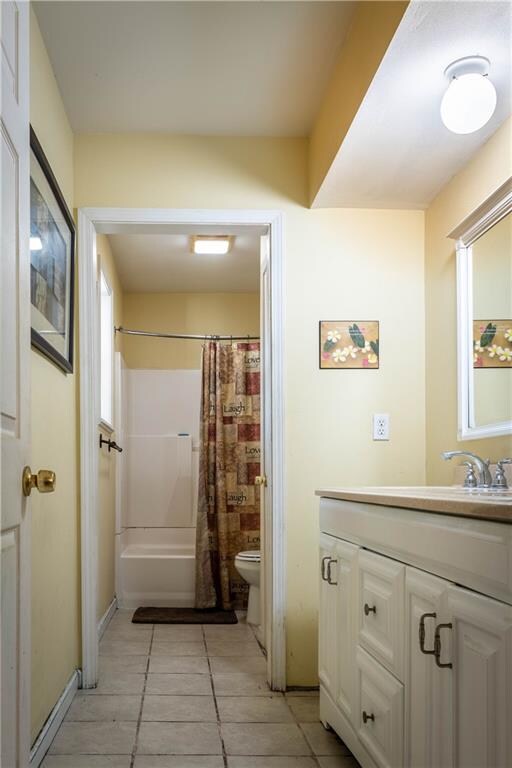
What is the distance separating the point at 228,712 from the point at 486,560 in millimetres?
1938

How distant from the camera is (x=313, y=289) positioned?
11.3ft

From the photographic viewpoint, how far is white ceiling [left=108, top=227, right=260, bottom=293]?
493 cm

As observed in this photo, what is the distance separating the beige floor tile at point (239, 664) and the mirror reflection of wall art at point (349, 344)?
142cm

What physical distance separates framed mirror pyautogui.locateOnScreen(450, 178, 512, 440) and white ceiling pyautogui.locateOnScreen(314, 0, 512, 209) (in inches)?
10.1

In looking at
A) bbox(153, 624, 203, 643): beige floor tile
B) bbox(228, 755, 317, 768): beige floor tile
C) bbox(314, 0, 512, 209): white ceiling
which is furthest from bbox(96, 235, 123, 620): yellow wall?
bbox(228, 755, 317, 768): beige floor tile

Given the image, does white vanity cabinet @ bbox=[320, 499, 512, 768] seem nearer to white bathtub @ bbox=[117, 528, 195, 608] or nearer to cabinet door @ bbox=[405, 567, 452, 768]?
cabinet door @ bbox=[405, 567, 452, 768]

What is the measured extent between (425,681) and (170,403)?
4680 mm

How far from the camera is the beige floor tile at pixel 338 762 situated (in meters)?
2.51

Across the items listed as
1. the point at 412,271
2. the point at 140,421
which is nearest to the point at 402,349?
the point at 412,271

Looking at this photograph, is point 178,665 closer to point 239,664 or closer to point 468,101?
point 239,664

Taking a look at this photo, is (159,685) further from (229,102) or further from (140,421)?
(140,421)

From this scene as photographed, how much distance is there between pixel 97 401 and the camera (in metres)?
3.48

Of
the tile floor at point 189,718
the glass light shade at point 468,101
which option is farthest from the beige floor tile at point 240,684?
the glass light shade at point 468,101

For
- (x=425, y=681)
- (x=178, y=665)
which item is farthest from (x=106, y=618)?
(x=425, y=681)
